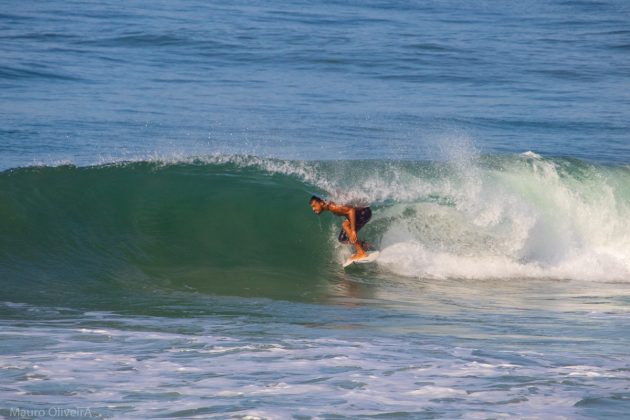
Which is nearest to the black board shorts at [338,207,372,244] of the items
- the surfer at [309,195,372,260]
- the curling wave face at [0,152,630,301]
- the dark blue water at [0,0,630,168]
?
the surfer at [309,195,372,260]

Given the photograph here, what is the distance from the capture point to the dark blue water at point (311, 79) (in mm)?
19297

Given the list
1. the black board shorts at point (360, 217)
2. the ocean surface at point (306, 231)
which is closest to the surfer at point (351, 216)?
the black board shorts at point (360, 217)

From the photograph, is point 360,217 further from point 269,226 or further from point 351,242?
point 269,226

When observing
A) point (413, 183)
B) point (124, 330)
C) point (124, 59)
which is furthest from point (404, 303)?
point (124, 59)

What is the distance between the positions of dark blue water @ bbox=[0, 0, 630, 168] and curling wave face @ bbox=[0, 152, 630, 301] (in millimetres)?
2482

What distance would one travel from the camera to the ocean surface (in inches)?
247

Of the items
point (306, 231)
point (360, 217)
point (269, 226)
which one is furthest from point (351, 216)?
point (269, 226)

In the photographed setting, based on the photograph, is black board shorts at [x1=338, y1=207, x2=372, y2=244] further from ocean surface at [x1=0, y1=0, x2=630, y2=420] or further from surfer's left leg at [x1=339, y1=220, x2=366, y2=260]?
ocean surface at [x1=0, y1=0, x2=630, y2=420]

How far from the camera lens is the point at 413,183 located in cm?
1453

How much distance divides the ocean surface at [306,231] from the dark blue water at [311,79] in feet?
0.43

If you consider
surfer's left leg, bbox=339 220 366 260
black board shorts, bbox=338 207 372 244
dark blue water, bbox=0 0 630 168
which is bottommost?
surfer's left leg, bbox=339 220 366 260

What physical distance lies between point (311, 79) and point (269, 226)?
1422 cm

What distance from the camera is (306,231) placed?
13086mm

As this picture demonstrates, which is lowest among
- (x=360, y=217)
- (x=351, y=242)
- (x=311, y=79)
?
(x=351, y=242)
